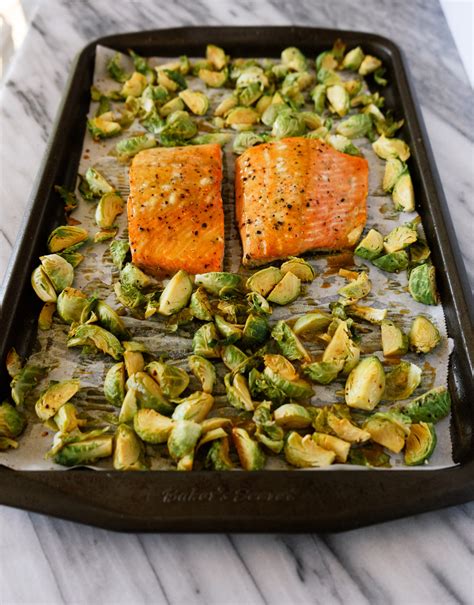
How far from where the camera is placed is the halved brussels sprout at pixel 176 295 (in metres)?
1.97

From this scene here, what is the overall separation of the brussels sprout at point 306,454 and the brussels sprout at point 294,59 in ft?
5.66

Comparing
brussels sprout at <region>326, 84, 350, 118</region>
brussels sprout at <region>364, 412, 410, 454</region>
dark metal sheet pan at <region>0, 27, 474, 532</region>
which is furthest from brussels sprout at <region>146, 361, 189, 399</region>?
brussels sprout at <region>326, 84, 350, 118</region>

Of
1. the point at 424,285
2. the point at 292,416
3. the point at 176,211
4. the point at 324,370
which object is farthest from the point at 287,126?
the point at 292,416

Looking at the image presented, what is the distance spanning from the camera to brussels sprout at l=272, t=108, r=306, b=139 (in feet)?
8.05

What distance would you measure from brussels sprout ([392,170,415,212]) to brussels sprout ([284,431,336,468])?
99 cm

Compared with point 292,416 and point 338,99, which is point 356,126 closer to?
point 338,99

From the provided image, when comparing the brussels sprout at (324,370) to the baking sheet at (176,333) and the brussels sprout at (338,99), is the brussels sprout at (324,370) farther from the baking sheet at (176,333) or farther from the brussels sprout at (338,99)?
the brussels sprout at (338,99)

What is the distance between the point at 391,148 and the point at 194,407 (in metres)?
1.28

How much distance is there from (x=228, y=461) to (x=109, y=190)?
1112 millimetres

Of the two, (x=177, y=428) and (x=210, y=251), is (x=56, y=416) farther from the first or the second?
(x=210, y=251)

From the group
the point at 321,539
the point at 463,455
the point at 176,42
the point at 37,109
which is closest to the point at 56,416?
the point at 321,539

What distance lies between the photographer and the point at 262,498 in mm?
1525

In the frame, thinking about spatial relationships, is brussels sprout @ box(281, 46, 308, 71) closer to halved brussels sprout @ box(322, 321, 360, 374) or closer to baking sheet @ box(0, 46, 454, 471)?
baking sheet @ box(0, 46, 454, 471)

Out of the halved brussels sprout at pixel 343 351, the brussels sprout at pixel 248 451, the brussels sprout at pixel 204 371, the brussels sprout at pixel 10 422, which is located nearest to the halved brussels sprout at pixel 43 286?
the brussels sprout at pixel 10 422
